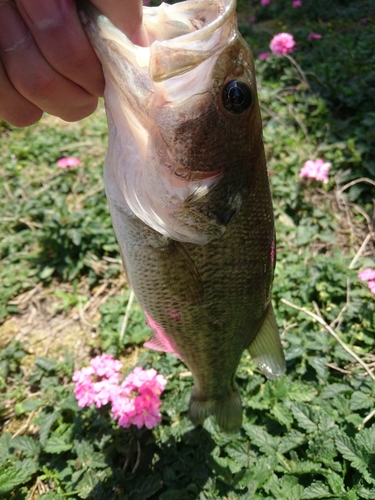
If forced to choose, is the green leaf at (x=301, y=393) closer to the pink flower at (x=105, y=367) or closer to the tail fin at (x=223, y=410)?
the tail fin at (x=223, y=410)

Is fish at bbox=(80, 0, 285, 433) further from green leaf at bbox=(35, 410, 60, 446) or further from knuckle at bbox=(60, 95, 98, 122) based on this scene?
green leaf at bbox=(35, 410, 60, 446)

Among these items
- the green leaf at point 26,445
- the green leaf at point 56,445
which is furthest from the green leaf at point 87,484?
the green leaf at point 26,445

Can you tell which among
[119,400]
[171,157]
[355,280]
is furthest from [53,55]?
[355,280]

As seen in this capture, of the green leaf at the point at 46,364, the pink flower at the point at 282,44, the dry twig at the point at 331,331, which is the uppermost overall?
the pink flower at the point at 282,44

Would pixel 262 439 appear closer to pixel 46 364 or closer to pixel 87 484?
pixel 87 484

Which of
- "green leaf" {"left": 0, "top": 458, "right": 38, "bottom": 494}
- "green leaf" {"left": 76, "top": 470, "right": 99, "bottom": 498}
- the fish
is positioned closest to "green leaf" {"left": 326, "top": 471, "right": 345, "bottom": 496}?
the fish

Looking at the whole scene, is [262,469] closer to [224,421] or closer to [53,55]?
[224,421]

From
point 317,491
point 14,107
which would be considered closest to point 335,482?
point 317,491
